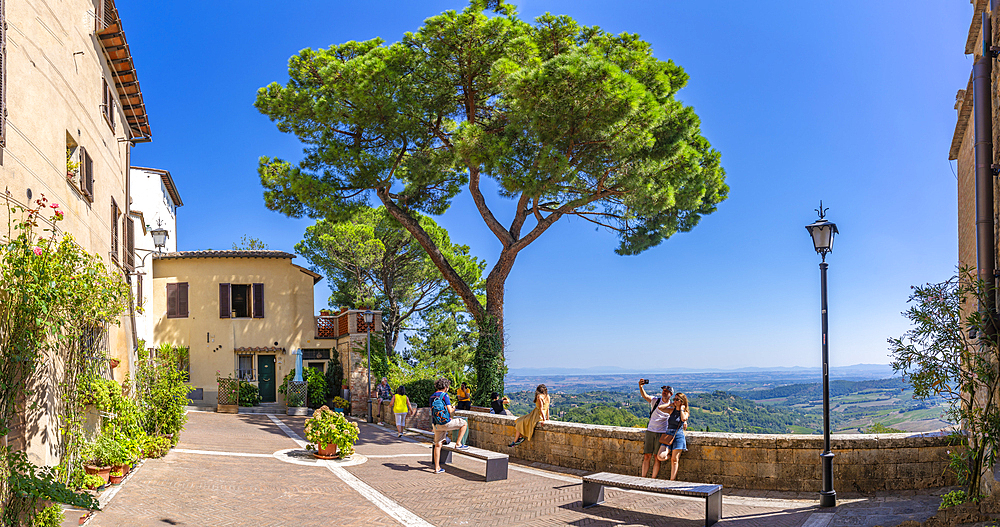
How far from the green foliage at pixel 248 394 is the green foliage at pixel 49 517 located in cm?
2064

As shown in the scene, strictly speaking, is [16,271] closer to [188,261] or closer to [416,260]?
[188,261]

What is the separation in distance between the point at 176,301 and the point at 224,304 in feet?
6.16

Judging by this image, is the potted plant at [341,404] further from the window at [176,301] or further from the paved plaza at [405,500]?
the paved plaza at [405,500]

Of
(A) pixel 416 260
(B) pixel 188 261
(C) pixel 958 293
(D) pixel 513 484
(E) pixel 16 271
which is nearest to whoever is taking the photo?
(E) pixel 16 271

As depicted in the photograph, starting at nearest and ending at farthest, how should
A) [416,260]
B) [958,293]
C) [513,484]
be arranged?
1. [958,293]
2. [513,484]
3. [416,260]

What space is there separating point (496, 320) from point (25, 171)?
44.2 ft

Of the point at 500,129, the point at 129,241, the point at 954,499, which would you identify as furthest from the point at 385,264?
the point at 954,499

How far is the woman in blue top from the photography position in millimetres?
9109

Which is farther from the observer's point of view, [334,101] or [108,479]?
[334,101]

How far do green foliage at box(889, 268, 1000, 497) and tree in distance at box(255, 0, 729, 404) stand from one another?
34.7 feet

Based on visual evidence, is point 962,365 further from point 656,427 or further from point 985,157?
point 656,427

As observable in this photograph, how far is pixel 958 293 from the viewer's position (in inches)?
266

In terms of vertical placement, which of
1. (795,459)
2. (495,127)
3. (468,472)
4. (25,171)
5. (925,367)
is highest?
(495,127)

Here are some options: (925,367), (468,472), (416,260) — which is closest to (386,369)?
(416,260)
